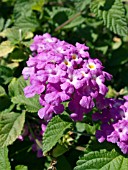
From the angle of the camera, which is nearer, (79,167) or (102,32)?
(79,167)

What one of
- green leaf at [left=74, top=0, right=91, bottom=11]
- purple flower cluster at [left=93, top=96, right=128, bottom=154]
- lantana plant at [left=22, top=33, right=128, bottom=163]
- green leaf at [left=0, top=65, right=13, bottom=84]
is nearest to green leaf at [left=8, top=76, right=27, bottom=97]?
green leaf at [left=0, top=65, right=13, bottom=84]

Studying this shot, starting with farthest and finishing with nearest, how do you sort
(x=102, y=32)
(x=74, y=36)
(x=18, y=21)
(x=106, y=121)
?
1. (x=102, y=32)
2. (x=74, y=36)
3. (x=18, y=21)
4. (x=106, y=121)

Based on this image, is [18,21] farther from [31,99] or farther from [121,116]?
[121,116]

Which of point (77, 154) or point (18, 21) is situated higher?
point (18, 21)

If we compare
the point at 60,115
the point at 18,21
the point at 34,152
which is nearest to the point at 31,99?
the point at 60,115

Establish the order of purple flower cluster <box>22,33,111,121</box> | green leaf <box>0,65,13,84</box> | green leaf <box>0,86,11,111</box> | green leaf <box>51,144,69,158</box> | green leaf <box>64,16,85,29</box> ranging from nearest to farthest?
purple flower cluster <box>22,33,111,121</box>, green leaf <box>51,144,69,158</box>, green leaf <box>0,86,11,111</box>, green leaf <box>0,65,13,84</box>, green leaf <box>64,16,85,29</box>

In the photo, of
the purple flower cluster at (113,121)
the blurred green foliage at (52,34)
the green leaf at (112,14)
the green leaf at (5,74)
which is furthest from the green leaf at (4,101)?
the green leaf at (112,14)

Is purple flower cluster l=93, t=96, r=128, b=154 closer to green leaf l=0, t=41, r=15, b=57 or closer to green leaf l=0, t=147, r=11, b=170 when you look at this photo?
green leaf l=0, t=147, r=11, b=170
